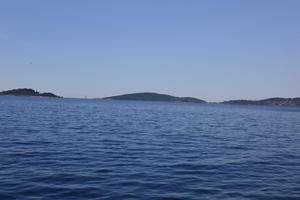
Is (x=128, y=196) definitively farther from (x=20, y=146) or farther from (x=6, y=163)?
(x=20, y=146)

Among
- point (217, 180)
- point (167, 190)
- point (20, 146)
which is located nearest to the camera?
point (167, 190)

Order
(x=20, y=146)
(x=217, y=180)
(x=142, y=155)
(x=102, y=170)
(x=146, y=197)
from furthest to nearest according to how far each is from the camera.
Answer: (x=20, y=146) → (x=142, y=155) → (x=102, y=170) → (x=217, y=180) → (x=146, y=197)

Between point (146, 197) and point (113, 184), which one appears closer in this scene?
point (146, 197)

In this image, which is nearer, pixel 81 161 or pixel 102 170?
pixel 102 170

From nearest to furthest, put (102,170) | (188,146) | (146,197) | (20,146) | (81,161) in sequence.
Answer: (146,197) → (102,170) → (81,161) → (20,146) → (188,146)

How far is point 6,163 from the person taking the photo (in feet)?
56.7

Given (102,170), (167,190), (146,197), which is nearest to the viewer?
(146,197)

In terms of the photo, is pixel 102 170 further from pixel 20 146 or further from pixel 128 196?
pixel 20 146

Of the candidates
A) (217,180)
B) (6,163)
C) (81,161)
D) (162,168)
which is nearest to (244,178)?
(217,180)

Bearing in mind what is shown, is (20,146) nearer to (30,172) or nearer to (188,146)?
(30,172)

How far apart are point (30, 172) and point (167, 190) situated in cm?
809

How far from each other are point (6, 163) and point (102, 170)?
6.38m

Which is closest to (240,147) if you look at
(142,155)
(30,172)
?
(142,155)

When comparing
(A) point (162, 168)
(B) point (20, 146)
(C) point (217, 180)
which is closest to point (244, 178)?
(C) point (217, 180)
